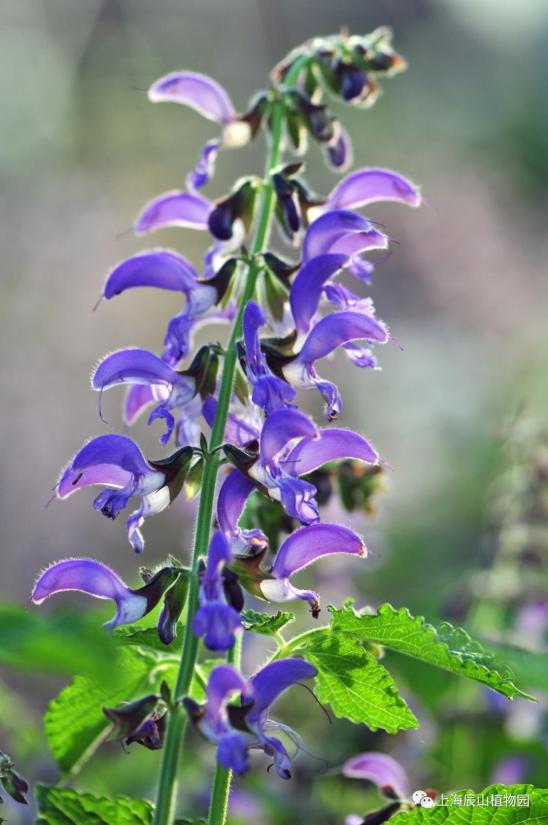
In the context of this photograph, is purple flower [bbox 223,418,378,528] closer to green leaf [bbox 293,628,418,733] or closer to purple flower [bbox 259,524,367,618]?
purple flower [bbox 259,524,367,618]

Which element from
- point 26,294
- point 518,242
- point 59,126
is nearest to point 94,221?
point 26,294

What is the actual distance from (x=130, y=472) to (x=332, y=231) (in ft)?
1.62

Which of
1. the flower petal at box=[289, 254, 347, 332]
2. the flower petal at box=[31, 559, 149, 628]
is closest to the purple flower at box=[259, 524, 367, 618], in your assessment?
the flower petal at box=[31, 559, 149, 628]

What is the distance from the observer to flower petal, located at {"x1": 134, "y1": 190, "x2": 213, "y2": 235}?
2.04 metres

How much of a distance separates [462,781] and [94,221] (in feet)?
20.9

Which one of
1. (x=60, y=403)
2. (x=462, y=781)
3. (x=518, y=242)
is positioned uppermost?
(x=518, y=242)

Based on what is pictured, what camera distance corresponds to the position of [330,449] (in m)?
1.81

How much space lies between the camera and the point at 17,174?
9883 mm

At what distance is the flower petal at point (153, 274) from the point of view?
1862 millimetres

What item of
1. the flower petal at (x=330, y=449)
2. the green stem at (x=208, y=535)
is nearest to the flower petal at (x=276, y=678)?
the green stem at (x=208, y=535)

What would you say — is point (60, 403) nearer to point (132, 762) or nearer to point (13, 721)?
point (132, 762)

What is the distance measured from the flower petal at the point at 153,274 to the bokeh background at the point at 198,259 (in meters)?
0.82

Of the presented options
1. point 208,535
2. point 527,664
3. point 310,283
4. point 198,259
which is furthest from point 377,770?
point 198,259

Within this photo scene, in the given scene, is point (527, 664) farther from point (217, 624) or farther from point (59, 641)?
point (59, 641)
